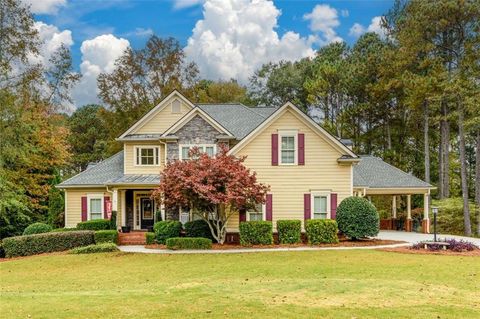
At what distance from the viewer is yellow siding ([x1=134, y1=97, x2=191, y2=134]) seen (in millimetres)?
26422

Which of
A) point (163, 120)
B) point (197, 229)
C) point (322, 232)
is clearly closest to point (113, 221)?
point (197, 229)

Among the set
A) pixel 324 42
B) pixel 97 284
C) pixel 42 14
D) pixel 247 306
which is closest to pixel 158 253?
pixel 97 284

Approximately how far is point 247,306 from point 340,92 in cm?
3654

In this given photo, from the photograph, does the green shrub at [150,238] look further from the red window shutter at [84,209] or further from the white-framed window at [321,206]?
the white-framed window at [321,206]

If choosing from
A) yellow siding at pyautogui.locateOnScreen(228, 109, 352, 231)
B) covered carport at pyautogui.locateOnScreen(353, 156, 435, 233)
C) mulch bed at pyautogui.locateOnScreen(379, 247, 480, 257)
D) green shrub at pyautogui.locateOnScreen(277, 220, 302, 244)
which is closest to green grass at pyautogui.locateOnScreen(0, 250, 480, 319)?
mulch bed at pyautogui.locateOnScreen(379, 247, 480, 257)

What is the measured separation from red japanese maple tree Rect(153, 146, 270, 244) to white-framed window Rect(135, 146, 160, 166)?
6.41 meters

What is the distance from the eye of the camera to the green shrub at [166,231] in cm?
2122

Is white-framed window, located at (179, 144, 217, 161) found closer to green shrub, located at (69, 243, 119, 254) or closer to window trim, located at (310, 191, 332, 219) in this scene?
window trim, located at (310, 191, 332, 219)

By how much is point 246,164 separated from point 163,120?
7.05m

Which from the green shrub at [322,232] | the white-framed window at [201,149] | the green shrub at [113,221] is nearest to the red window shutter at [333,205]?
the green shrub at [322,232]

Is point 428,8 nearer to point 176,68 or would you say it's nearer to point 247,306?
point 176,68

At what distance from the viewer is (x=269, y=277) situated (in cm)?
1248

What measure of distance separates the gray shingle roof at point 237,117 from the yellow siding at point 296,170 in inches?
138

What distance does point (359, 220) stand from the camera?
2094 centimetres
